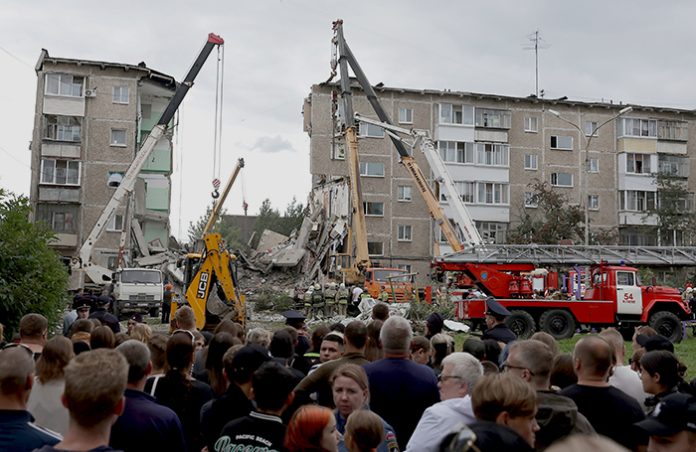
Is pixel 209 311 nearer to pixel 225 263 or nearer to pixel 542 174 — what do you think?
pixel 225 263

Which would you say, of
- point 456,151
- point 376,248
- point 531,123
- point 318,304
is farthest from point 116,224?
point 531,123

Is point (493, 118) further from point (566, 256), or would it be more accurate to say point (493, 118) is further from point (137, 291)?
point (137, 291)

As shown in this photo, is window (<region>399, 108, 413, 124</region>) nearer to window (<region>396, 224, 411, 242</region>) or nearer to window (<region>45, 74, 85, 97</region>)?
window (<region>396, 224, 411, 242</region>)

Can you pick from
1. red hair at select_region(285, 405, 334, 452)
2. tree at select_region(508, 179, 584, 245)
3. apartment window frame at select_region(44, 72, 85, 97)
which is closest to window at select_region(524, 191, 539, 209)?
tree at select_region(508, 179, 584, 245)

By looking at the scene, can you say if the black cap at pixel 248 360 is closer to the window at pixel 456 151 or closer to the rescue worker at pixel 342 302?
the rescue worker at pixel 342 302

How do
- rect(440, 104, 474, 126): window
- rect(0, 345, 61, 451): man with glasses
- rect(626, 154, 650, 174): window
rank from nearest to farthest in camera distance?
rect(0, 345, 61, 451): man with glasses → rect(440, 104, 474, 126): window → rect(626, 154, 650, 174): window

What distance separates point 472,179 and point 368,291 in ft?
69.6

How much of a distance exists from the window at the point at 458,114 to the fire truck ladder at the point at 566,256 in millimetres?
25368

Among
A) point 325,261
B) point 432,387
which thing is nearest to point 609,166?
point 325,261

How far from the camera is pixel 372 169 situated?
5269 cm

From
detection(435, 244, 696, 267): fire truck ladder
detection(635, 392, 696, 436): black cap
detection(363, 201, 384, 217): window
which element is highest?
detection(363, 201, 384, 217): window

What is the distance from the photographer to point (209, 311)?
2122 centimetres

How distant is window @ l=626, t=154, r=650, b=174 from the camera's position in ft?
187

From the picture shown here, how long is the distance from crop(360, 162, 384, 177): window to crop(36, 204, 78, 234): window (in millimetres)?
18454
